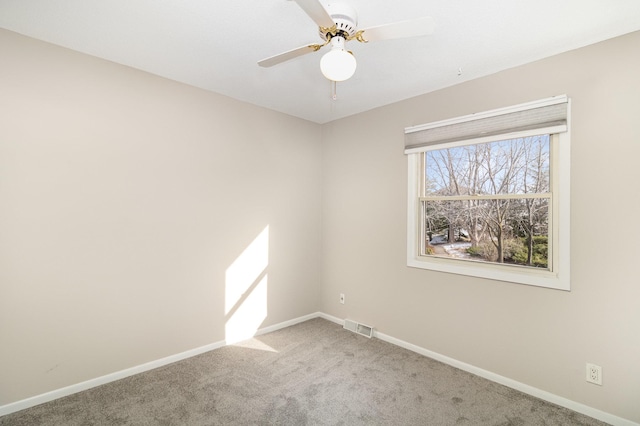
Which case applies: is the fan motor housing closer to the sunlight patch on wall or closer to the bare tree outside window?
the bare tree outside window

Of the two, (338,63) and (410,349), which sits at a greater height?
(338,63)

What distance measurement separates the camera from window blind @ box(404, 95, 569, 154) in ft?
7.32

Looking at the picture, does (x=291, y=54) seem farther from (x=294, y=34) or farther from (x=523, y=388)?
(x=523, y=388)

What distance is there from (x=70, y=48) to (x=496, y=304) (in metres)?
3.91

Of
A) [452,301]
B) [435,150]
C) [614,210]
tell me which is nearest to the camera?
[614,210]

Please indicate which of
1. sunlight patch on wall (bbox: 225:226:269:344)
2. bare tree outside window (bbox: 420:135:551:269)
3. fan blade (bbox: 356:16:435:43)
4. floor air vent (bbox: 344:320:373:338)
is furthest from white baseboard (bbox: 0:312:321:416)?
fan blade (bbox: 356:16:435:43)

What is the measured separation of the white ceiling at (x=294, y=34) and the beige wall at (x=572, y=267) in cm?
22

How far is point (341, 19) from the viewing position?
157 cm

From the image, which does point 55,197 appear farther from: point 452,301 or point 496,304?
point 496,304

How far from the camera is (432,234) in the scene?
304 centimetres

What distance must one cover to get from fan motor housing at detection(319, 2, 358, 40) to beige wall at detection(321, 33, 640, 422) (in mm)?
1607

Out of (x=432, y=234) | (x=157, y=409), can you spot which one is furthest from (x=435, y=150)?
(x=157, y=409)

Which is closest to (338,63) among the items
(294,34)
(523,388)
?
(294,34)

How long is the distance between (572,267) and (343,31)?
224cm
